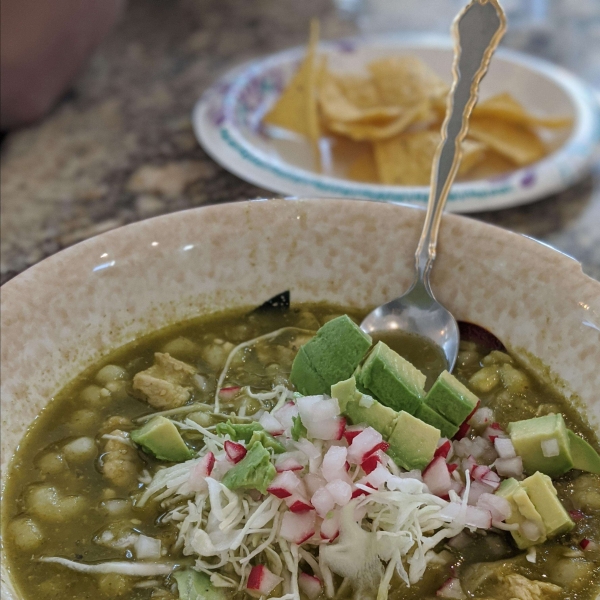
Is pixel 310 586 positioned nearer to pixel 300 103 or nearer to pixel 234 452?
pixel 234 452

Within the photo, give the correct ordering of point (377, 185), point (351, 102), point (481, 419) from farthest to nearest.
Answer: point (351, 102) → point (377, 185) → point (481, 419)

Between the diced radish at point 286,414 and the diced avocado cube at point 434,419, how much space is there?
26 cm

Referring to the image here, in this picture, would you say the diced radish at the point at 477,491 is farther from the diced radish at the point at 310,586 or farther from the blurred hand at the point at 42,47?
the blurred hand at the point at 42,47

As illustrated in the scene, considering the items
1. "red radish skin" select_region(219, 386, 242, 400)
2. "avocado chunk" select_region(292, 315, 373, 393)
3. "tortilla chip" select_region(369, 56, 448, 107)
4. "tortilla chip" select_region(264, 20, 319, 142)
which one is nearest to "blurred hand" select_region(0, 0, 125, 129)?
"tortilla chip" select_region(264, 20, 319, 142)

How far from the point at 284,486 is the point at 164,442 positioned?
0.33 meters

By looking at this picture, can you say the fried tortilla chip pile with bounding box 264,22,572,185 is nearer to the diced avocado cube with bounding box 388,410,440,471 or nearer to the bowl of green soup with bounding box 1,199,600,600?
the bowl of green soup with bounding box 1,199,600,600

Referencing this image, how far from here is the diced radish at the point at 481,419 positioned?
164 centimetres

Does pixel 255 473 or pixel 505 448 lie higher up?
pixel 255 473

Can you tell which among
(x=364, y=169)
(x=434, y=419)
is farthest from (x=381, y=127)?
(x=434, y=419)

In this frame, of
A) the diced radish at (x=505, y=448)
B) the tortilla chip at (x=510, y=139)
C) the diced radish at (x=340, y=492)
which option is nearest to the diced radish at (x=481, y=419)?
the diced radish at (x=505, y=448)

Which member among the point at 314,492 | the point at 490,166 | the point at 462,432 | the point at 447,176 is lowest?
the point at 490,166

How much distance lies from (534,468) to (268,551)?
59 centimetres

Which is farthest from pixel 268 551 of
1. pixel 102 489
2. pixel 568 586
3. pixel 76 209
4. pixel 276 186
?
pixel 76 209

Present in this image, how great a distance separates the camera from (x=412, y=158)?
8.96ft
